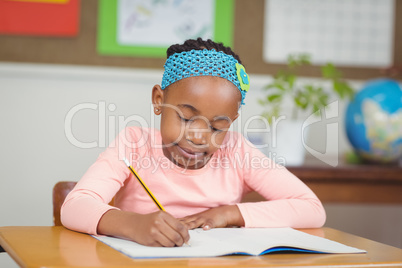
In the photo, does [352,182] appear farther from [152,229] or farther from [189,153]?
[152,229]

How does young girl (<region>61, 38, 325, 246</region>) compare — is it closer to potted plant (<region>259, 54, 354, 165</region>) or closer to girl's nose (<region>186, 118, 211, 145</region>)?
girl's nose (<region>186, 118, 211, 145</region>)

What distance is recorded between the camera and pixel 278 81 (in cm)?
204

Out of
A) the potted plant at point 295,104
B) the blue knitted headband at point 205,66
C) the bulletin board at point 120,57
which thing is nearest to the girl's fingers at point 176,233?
the blue knitted headband at point 205,66

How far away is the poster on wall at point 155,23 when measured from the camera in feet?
7.02

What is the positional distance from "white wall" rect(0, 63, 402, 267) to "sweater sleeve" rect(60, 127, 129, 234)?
37.3 inches

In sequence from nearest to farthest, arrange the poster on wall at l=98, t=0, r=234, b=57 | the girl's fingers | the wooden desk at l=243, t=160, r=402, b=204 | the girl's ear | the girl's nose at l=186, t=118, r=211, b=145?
the girl's fingers < the girl's nose at l=186, t=118, r=211, b=145 < the girl's ear < the wooden desk at l=243, t=160, r=402, b=204 < the poster on wall at l=98, t=0, r=234, b=57

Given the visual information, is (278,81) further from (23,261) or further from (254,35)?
(23,261)

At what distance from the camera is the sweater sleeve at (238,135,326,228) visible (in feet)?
3.58

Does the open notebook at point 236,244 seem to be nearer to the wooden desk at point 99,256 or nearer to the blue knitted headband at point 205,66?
the wooden desk at point 99,256

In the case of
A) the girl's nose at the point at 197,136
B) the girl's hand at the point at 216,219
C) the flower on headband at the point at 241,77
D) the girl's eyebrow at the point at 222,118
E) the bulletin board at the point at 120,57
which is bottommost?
the girl's hand at the point at 216,219

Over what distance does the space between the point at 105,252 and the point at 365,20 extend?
1927mm

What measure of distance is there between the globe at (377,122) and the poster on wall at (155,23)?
1.90 feet

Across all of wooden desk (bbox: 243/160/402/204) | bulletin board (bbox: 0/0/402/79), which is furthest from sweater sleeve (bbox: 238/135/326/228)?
bulletin board (bbox: 0/0/402/79)

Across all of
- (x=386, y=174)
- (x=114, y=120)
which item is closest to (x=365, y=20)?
(x=386, y=174)
